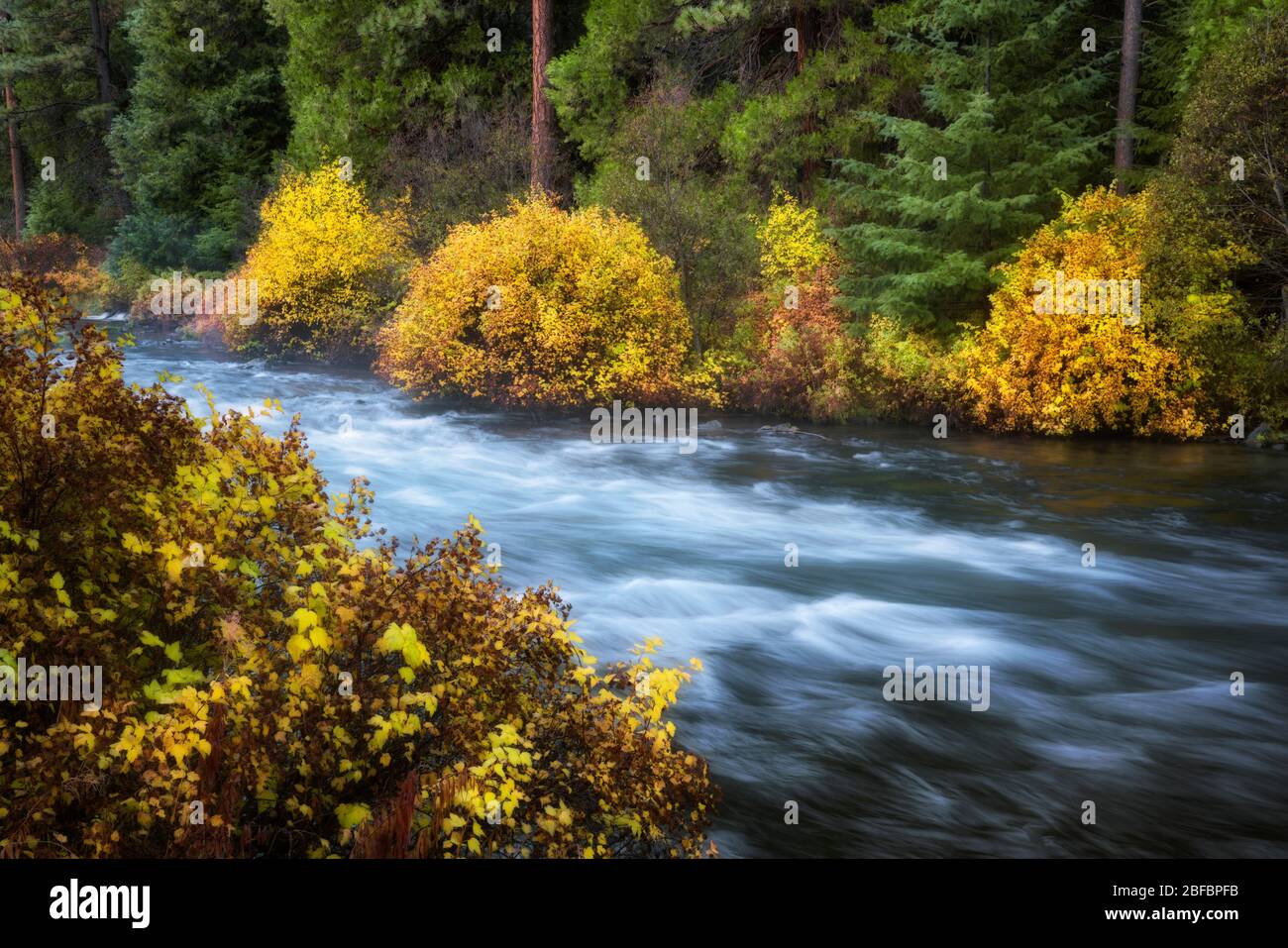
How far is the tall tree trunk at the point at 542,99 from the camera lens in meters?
27.9

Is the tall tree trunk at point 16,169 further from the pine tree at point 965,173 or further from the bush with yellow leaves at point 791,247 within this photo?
the pine tree at point 965,173

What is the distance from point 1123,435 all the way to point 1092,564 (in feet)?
23.8

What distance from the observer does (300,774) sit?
4.47m

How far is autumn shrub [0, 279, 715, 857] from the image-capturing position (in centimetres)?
405

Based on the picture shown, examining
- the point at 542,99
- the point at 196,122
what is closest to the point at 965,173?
the point at 542,99

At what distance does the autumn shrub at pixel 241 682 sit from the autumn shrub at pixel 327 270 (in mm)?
21534

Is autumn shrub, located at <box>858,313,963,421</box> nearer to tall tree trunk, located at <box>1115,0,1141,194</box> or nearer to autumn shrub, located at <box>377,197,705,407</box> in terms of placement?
autumn shrub, located at <box>377,197,705,407</box>

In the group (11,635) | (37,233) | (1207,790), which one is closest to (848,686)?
(1207,790)

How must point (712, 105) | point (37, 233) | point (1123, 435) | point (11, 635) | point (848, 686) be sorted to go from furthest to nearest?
point (37, 233)
point (712, 105)
point (1123, 435)
point (848, 686)
point (11, 635)

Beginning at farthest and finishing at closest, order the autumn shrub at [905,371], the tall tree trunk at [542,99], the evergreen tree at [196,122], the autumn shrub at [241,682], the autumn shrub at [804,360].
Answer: the evergreen tree at [196,122] < the tall tree trunk at [542,99] < the autumn shrub at [804,360] < the autumn shrub at [905,371] < the autumn shrub at [241,682]

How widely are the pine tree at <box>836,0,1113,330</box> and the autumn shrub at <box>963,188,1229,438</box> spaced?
1.12 metres

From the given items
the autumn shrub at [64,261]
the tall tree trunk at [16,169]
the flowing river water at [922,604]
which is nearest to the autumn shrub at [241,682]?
the flowing river water at [922,604]

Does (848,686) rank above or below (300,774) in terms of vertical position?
below
